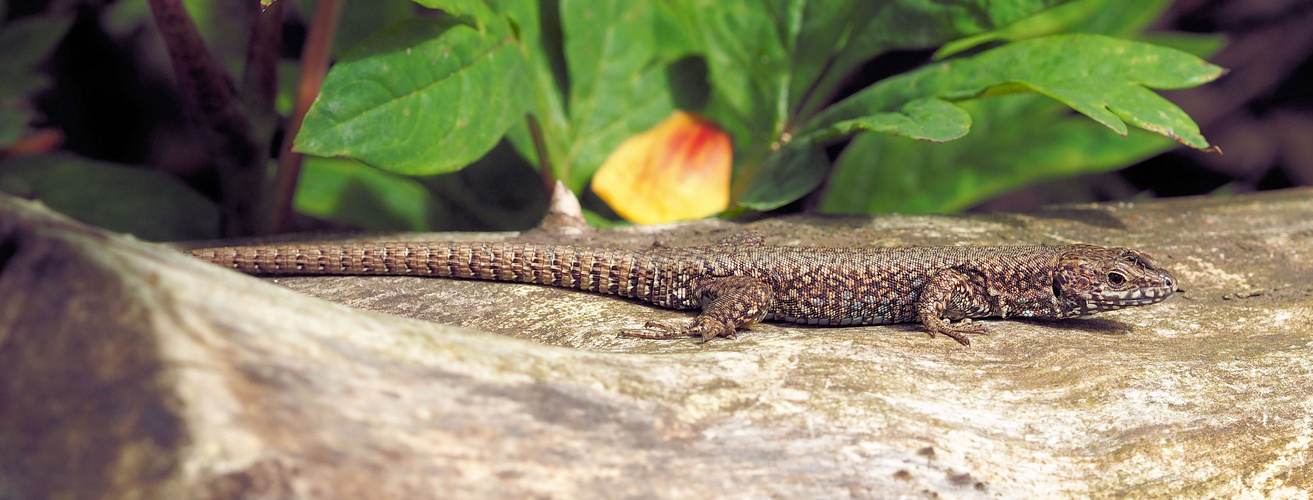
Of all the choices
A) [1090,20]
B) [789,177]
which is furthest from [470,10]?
[1090,20]

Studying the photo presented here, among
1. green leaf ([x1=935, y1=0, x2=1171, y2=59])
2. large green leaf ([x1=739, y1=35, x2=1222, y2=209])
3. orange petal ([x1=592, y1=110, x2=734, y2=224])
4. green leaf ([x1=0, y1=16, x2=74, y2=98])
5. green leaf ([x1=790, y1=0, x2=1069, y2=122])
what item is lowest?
orange petal ([x1=592, y1=110, x2=734, y2=224])

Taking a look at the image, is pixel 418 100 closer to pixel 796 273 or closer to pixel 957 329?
pixel 796 273

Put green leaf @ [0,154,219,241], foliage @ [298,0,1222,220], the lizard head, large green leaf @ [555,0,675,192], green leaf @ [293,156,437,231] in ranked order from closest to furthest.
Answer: foliage @ [298,0,1222,220] → the lizard head → green leaf @ [0,154,219,241] → large green leaf @ [555,0,675,192] → green leaf @ [293,156,437,231]

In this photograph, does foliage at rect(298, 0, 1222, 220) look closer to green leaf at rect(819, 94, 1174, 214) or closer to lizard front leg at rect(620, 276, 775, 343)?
green leaf at rect(819, 94, 1174, 214)

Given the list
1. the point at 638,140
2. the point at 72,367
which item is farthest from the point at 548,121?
the point at 72,367

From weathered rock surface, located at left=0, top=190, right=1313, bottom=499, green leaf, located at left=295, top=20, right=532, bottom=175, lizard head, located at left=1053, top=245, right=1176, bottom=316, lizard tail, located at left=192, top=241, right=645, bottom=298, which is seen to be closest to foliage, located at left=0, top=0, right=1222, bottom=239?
green leaf, located at left=295, top=20, right=532, bottom=175

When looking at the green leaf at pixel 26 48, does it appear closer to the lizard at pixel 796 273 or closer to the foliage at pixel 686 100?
the foliage at pixel 686 100

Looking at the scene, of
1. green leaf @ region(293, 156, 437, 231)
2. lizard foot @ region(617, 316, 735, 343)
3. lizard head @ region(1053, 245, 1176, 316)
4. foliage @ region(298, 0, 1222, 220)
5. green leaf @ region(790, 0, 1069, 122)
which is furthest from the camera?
green leaf @ region(293, 156, 437, 231)
